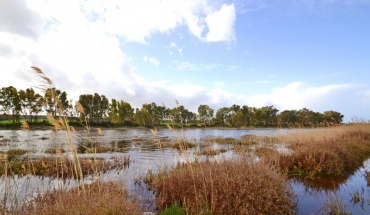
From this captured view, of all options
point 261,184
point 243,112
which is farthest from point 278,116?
point 261,184

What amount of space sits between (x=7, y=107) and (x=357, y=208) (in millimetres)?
89683

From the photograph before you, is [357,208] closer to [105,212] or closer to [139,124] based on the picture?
[105,212]

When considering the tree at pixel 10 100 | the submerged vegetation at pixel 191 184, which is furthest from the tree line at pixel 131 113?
the submerged vegetation at pixel 191 184

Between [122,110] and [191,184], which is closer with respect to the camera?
[191,184]

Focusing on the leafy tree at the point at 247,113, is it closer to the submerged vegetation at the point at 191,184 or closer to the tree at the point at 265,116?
the tree at the point at 265,116

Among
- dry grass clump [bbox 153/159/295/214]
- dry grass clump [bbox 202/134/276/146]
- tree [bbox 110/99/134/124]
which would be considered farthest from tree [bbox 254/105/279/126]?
dry grass clump [bbox 153/159/295/214]

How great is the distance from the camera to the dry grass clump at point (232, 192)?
5887 mm

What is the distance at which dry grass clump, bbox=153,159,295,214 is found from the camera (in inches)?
232

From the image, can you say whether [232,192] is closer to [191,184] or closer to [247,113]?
[191,184]

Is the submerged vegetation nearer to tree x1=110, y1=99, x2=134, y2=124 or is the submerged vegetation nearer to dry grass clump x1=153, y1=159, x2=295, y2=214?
dry grass clump x1=153, y1=159, x2=295, y2=214

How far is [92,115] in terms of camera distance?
105m

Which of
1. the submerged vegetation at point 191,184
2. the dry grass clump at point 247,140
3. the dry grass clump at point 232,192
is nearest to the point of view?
the submerged vegetation at point 191,184

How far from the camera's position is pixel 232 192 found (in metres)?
6.09

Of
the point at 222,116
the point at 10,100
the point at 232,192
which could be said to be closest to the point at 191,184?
the point at 232,192
